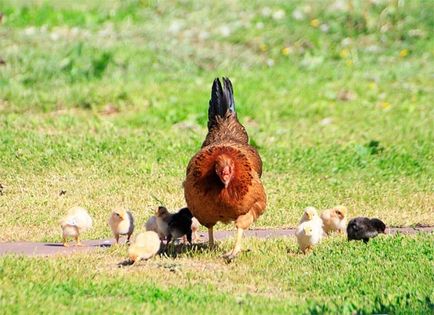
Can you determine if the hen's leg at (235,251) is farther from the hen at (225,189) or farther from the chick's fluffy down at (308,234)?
the chick's fluffy down at (308,234)

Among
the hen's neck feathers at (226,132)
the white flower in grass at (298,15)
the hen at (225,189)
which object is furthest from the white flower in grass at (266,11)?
the hen at (225,189)

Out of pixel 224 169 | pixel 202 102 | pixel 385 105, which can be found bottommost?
pixel 224 169

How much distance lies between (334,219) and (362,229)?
0.88 meters

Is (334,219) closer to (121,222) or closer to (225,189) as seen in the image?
(225,189)

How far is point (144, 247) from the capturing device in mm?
9352

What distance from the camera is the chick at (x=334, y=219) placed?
36.3ft

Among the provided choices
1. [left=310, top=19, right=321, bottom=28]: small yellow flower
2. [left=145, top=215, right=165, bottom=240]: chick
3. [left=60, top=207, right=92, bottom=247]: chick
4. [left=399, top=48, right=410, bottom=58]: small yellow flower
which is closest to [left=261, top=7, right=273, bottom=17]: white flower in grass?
[left=310, top=19, right=321, bottom=28]: small yellow flower

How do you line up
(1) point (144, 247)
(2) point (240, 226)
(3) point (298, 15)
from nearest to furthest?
1. (1) point (144, 247)
2. (2) point (240, 226)
3. (3) point (298, 15)

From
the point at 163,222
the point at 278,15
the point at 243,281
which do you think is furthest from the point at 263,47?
the point at 243,281

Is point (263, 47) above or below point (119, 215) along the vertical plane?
above

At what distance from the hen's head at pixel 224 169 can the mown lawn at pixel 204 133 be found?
705mm

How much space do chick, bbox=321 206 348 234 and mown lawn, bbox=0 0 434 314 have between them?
63 cm

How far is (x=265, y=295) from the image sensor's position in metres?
8.37

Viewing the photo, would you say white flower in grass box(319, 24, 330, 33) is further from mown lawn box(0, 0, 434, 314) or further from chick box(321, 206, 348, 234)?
chick box(321, 206, 348, 234)
